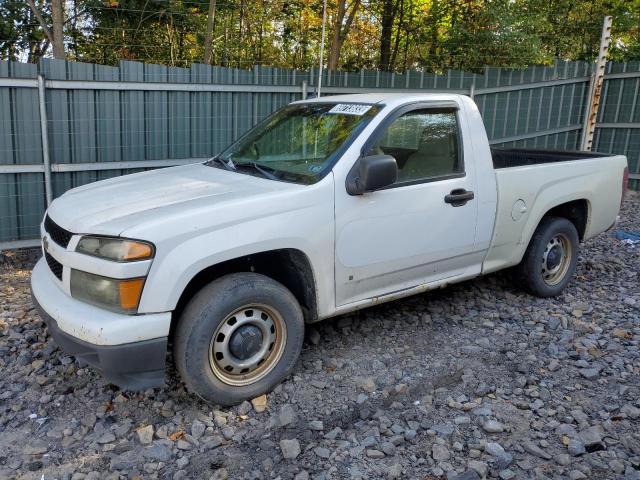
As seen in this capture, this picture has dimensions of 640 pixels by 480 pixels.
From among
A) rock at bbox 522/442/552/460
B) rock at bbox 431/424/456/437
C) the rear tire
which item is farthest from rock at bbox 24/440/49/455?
the rear tire

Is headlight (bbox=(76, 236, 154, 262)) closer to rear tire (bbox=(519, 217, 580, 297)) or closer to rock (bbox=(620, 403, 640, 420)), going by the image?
rock (bbox=(620, 403, 640, 420))

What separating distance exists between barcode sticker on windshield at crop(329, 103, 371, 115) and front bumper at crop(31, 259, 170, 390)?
6.62ft

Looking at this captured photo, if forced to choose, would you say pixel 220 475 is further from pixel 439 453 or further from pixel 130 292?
pixel 439 453

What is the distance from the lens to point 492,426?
11.6 feet

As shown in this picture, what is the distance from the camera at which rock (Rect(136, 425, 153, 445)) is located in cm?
341

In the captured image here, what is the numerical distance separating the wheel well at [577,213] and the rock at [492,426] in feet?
9.19

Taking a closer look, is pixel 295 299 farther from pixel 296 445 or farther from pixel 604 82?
pixel 604 82

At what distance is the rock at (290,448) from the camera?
3259 mm

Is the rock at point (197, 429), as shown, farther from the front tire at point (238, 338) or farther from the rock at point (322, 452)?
the rock at point (322, 452)

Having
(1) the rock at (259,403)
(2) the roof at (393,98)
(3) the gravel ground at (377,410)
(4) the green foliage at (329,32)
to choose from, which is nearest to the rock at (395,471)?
(3) the gravel ground at (377,410)

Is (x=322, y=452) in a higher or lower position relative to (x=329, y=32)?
lower

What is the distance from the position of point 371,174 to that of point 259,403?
63.2 inches

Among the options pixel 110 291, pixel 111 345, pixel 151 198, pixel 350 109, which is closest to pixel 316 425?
pixel 111 345

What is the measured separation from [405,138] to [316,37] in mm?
9365
